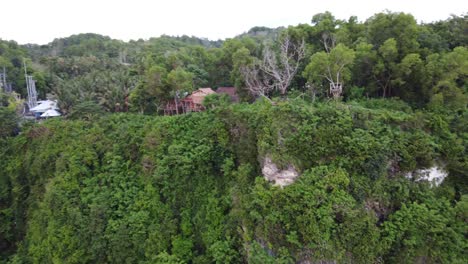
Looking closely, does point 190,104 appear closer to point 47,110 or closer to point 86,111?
point 86,111

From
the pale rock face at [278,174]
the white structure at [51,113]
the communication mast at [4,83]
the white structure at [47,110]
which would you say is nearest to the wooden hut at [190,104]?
the pale rock face at [278,174]

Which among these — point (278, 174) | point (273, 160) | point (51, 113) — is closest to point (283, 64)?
point (273, 160)

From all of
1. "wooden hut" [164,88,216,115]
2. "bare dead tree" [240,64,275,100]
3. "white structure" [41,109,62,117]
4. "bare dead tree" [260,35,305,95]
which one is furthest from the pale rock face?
"white structure" [41,109,62,117]

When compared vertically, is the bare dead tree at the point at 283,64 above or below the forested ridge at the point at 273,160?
above

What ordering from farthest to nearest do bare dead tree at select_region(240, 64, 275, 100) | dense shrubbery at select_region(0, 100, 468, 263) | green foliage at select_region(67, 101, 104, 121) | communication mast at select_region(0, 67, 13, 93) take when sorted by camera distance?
communication mast at select_region(0, 67, 13, 93) → green foliage at select_region(67, 101, 104, 121) → bare dead tree at select_region(240, 64, 275, 100) → dense shrubbery at select_region(0, 100, 468, 263)

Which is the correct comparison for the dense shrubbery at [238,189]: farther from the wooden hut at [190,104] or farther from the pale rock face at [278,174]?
the wooden hut at [190,104]

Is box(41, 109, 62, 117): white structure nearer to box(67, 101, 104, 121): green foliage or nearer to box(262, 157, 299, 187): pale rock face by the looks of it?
box(67, 101, 104, 121): green foliage
